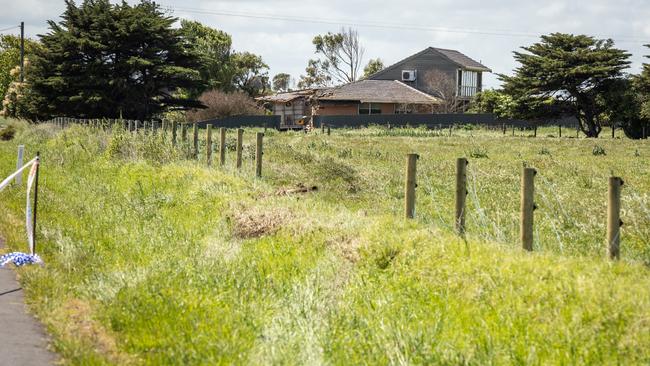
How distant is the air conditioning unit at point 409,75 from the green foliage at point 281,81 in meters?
40.8

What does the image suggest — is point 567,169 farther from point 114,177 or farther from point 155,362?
point 155,362

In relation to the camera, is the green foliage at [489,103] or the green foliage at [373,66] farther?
the green foliage at [373,66]

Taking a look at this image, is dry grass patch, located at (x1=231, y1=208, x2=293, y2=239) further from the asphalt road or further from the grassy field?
the asphalt road

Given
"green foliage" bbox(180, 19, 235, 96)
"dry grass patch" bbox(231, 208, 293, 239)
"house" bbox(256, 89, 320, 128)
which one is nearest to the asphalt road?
"dry grass patch" bbox(231, 208, 293, 239)

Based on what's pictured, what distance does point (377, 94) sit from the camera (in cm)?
7069

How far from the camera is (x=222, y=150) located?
2045 centimetres

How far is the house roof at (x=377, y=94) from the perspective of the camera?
6925 cm

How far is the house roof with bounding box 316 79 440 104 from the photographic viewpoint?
69.2 meters

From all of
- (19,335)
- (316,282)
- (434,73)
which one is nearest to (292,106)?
(434,73)

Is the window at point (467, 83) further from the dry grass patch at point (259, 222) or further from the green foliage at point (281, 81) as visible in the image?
the dry grass patch at point (259, 222)

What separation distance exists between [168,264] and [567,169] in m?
16.8

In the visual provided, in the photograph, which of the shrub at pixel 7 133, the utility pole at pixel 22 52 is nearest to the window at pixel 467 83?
the utility pole at pixel 22 52

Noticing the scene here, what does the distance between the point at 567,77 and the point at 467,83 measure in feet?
91.5

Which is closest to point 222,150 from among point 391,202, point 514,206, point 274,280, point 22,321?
point 391,202
